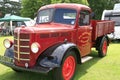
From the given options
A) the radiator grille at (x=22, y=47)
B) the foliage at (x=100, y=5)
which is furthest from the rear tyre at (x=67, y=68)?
the foliage at (x=100, y=5)

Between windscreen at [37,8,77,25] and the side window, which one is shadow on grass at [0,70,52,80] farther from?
the side window

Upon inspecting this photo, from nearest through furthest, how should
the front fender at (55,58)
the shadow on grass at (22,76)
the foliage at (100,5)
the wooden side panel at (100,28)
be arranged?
the front fender at (55,58) < the shadow on grass at (22,76) < the wooden side panel at (100,28) < the foliage at (100,5)

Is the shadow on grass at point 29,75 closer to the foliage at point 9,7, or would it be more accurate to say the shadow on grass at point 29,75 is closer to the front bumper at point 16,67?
the front bumper at point 16,67

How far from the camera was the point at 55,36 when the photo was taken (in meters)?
6.70

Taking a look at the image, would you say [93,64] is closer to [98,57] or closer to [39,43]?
[98,57]

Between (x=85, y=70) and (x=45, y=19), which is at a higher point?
(x=45, y=19)

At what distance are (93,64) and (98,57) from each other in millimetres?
1314

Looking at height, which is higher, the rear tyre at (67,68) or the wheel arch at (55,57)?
the wheel arch at (55,57)

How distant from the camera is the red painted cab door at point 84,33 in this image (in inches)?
303

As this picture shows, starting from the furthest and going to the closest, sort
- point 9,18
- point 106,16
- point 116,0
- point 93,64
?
1. point 116,0
2. point 9,18
3. point 106,16
4. point 93,64

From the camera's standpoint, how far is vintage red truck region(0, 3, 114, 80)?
6.05m

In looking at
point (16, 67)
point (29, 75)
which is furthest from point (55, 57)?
point (29, 75)

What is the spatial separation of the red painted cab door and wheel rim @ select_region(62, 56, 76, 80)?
1047 millimetres

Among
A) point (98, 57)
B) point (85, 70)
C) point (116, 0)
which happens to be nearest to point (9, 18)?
point (98, 57)
